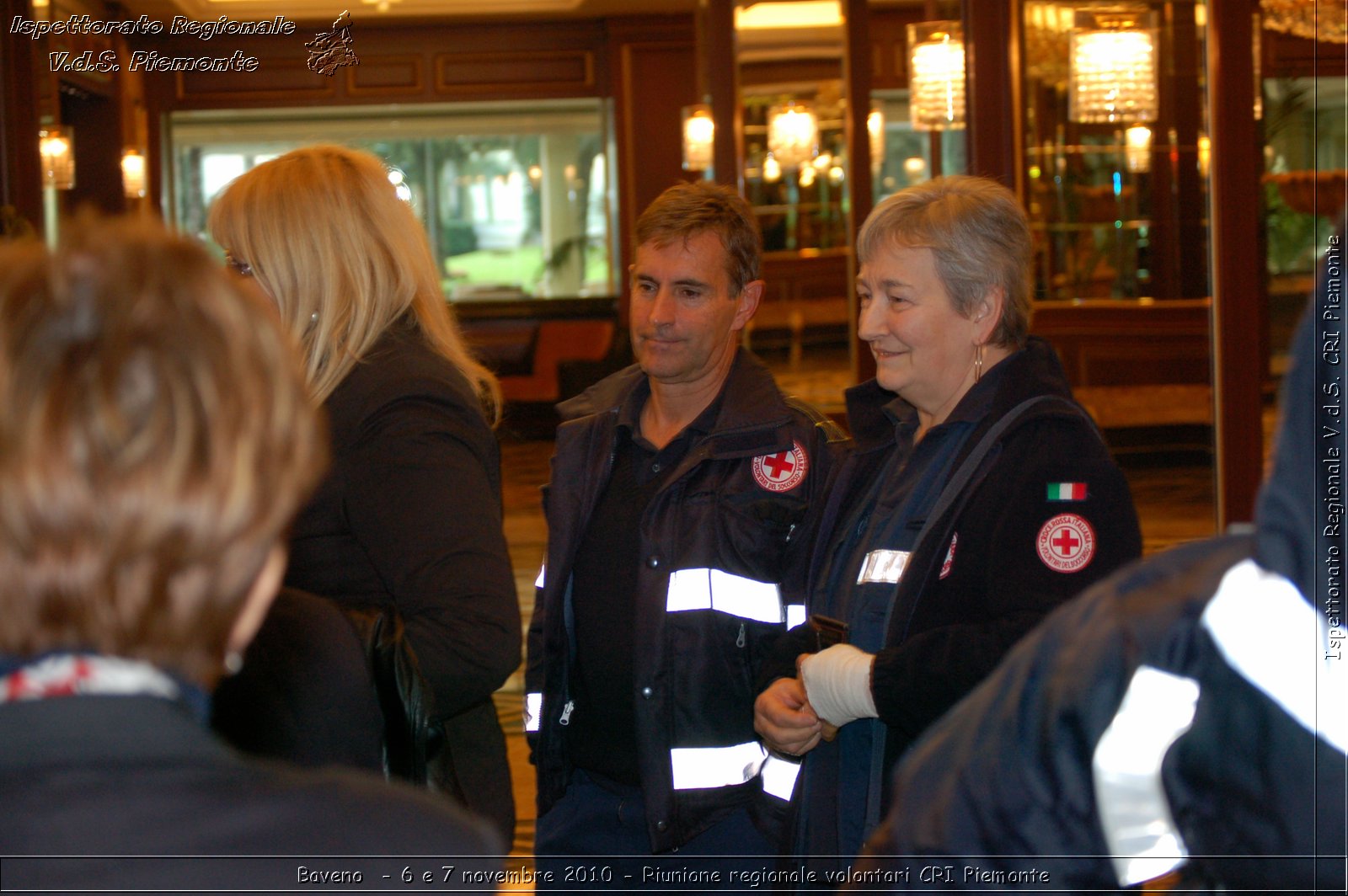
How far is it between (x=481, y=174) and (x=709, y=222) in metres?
13.7

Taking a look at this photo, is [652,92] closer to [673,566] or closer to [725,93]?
[725,93]

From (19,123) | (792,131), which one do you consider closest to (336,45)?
(792,131)

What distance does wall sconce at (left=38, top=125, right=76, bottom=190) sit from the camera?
5.71 metres

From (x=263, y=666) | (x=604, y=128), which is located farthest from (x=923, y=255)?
(x=604, y=128)

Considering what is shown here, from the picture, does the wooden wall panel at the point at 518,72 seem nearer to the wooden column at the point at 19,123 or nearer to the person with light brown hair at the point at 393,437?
the wooden column at the point at 19,123

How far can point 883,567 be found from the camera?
68.1 inches

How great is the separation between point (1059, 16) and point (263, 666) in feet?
18.6

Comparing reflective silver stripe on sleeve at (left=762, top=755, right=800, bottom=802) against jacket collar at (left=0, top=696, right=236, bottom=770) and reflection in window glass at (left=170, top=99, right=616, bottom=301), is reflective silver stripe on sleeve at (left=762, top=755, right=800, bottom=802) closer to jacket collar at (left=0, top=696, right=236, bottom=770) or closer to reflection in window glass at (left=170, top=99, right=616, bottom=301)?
jacket collar at (left=0, top=696, right=236, bottom=770)

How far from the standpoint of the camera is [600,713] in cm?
208

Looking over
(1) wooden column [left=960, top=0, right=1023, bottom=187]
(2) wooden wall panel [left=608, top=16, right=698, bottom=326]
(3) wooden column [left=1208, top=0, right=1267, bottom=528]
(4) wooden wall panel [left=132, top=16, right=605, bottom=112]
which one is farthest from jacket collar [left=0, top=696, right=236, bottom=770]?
(4) wooden wall panel [left=132, top=16, right=605, bottom=112]

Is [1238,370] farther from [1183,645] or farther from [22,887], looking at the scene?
[22,887]

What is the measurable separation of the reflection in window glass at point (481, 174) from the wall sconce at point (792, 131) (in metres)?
4.61

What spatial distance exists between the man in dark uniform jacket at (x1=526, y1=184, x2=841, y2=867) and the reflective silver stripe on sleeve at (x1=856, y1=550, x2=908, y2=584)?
257 millimetres

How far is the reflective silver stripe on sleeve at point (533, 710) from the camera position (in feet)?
6.95
